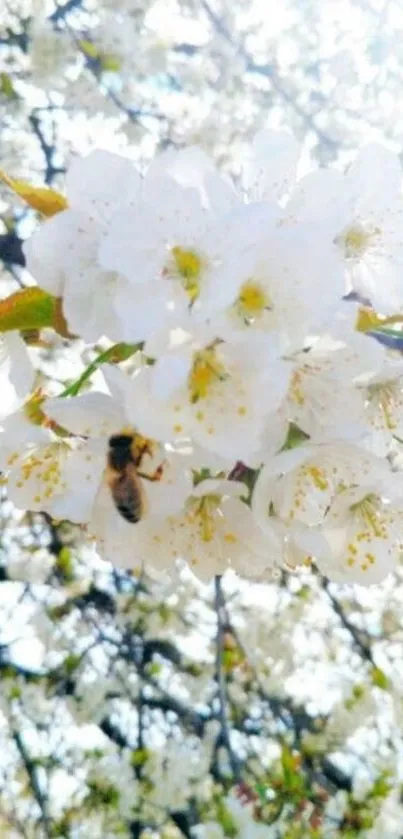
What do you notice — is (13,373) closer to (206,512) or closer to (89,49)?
(206,512)

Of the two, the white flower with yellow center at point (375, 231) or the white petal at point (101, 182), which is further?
the white flower with yellow center at point (375, 231)

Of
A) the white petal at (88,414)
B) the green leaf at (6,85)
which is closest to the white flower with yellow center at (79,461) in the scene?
the white petal at (88,414)

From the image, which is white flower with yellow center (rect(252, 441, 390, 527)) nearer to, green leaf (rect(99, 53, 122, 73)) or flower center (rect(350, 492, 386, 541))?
flower center (rect(350, 492, 386, 541))

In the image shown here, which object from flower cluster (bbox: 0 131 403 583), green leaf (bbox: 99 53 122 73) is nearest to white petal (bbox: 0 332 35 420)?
flower cluster (bbox: 0 131 403 583)

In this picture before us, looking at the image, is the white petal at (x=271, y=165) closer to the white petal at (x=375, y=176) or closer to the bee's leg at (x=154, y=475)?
the white petal at (x=375, y=176)

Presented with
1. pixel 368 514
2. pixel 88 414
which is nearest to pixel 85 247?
pixel 88 414

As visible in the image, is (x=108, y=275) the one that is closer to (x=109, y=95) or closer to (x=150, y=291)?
(x=150, y=291)
